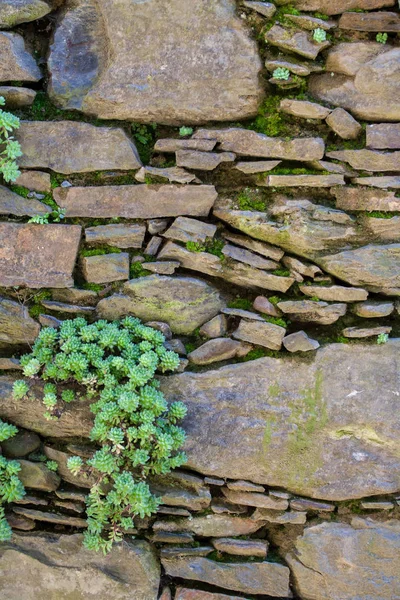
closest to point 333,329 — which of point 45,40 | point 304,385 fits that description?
point 304,385

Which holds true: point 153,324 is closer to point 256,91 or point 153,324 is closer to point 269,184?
point 269,184

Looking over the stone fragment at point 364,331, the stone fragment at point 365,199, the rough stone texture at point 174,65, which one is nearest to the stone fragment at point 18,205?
the rough stone texture at point 174,65

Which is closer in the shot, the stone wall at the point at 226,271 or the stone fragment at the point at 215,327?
the stone wall at the point at 226,271

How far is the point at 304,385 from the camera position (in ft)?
13.6

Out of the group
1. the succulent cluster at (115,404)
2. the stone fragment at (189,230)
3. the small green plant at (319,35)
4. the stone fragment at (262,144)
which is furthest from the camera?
the stone fragment at (189,230)

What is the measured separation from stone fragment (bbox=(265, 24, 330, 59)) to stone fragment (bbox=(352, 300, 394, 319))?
5.85 feet

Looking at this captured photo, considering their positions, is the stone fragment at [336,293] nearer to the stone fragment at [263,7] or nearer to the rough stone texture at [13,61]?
the stone fragment at [263,7]

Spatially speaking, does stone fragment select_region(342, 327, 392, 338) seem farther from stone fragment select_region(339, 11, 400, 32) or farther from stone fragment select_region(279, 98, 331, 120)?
stone fragment select_region(339, 11, 400, 32)

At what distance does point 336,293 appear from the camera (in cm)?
409

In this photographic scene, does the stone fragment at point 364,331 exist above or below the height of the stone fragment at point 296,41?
below

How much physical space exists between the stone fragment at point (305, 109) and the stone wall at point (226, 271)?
0.01 meters

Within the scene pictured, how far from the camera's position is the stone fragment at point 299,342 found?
4.10m

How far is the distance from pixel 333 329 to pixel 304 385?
468 mm

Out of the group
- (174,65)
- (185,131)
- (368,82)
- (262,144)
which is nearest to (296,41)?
(368,82)
